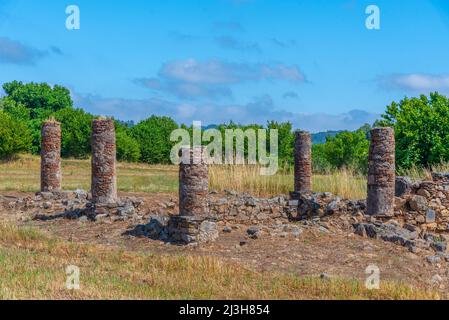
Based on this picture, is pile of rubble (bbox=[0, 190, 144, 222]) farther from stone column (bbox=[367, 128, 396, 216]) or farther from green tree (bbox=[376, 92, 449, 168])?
green tree (bbox=[376, 92, 449, 168])

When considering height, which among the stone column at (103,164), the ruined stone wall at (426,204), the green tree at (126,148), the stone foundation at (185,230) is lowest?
the stone foundation at (185,230)

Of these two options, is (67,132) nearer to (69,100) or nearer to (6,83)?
(69,100)

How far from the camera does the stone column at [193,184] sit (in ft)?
45.6

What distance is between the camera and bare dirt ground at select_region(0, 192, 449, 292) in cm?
1106

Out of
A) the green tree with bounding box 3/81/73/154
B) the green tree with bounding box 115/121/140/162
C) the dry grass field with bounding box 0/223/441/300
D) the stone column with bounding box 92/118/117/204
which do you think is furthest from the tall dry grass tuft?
the green tree with bounding box 3/81/73/154

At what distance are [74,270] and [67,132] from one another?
48.9 metres

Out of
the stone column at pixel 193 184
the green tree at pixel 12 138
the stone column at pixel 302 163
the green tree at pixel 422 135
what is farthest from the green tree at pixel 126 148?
the stone column at pixel 193 184

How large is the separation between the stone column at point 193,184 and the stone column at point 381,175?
14.0ft

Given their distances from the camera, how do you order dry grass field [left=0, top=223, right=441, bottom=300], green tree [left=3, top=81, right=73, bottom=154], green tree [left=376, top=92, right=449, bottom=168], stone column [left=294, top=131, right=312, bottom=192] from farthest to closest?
green tree [left=3, top=81, right=73, bottom=154], green tree [left=376, top=92, right=449, bottom=168], stone column [left=294, top=131, right=312, bottom=192], dry grass field [left=0, top=223, right=441, bottom=300]

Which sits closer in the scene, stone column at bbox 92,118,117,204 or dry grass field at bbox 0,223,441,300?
dry grass field at bbox 0,223,441,300

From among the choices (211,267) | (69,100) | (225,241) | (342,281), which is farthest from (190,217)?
(69,100)

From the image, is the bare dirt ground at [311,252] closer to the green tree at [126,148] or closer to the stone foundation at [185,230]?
the stone foundation at [185,230]

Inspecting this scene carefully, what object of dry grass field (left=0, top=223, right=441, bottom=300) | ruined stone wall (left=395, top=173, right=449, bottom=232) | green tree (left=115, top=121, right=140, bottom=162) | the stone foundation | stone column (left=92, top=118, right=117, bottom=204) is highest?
green tree (left=115, top=121, right=140, bottom=162)

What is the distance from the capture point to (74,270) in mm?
10281
